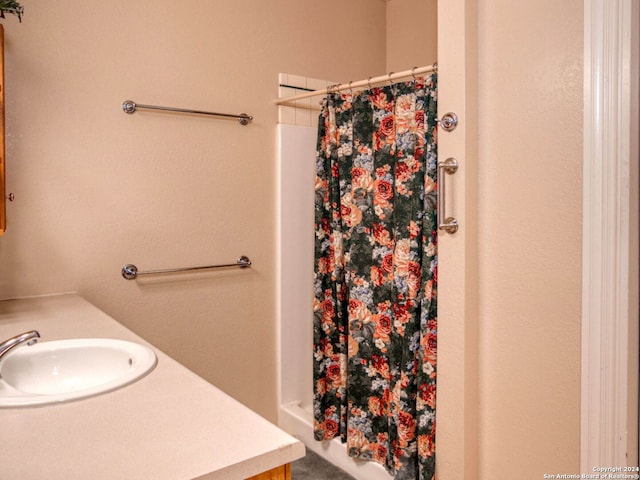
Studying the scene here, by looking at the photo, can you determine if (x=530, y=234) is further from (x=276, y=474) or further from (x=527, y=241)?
(x=276, y=474)

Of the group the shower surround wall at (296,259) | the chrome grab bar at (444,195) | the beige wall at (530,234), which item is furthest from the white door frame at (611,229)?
the shower surround wall at (296,259)

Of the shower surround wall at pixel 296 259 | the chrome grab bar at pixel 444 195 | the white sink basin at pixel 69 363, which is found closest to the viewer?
the white sink basin at pixel 69 363

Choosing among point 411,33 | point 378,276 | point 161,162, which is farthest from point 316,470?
point 411,33

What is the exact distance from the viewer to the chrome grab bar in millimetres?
1541

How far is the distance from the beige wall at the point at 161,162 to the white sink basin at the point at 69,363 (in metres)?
0.74

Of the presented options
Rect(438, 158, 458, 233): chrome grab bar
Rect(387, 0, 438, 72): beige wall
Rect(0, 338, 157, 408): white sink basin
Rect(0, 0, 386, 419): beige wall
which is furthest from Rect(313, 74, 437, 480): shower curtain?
Rect(0, 338, 157, 408): white sink basin

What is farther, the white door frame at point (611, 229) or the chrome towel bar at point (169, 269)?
the chrome towel bar at point (169, 269)

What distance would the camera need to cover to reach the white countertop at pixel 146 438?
2.10 ft

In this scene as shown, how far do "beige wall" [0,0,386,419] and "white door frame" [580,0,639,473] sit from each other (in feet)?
4.99

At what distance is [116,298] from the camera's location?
1979 millimetres

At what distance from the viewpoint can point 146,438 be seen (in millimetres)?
718

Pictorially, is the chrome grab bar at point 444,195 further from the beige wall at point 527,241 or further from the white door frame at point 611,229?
the white door frame at point 611,229

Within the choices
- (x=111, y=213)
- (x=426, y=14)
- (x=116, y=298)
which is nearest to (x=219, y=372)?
(x=116, y=298)

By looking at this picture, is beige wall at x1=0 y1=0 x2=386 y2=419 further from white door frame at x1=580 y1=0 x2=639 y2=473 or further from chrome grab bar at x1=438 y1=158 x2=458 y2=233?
white door frame at x1=580 y1=0 x2=639 y2=473
